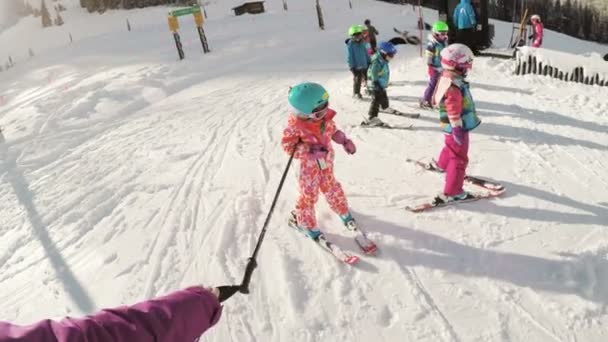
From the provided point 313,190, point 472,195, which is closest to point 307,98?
point 313,190

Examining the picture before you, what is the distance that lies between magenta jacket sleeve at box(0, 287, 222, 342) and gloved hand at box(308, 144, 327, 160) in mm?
2575

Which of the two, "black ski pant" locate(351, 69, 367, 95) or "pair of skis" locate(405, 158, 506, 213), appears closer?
"pair of skis" locate(405, 158, 506, 213)

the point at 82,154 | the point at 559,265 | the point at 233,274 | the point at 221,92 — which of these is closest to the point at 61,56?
the point at 221,92

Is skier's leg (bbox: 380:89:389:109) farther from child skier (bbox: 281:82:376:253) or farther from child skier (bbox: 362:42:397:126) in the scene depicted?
child skier (bbox: 281:82:376:253)

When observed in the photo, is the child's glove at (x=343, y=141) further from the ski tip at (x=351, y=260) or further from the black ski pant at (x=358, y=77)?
the black ski pant at (x=358, y=77)

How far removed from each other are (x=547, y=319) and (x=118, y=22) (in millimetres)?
26751

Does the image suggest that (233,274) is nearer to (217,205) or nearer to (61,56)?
(217,205)

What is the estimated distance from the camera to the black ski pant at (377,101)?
7.41 m

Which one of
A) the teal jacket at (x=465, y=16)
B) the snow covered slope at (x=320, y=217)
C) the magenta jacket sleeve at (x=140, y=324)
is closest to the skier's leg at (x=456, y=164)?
the snow covered slope at (x=320, y=217)

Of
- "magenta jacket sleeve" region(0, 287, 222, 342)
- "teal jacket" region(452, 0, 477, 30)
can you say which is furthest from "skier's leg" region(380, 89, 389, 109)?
"magenta jacket sleeve" region(0, 287, 222, 342)

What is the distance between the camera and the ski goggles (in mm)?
3907

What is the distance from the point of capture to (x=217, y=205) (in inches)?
212

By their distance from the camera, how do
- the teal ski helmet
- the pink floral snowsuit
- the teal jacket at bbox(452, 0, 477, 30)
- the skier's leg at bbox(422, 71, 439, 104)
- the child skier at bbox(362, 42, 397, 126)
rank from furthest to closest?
the teal jacket at bbox(452, 0, 477, 30)
the skier's leg at bbox(422, 71, 439, 104)
the child skier at bbox(362, 42, 397, 126)
the pink floral snowsuit
the teal ski helmet

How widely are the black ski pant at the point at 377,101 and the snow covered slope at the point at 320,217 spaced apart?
382 millimetres
